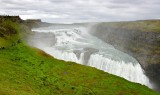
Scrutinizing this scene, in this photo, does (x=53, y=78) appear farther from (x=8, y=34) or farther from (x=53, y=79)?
(x=8, y=34)

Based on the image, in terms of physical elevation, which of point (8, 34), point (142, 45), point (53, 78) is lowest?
point (53, 78)

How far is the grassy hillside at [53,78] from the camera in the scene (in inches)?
1583

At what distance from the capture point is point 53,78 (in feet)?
152

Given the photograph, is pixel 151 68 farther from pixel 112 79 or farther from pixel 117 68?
pixel 112 79

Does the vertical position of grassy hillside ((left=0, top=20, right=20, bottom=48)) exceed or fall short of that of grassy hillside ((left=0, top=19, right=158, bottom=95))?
it exceeds it

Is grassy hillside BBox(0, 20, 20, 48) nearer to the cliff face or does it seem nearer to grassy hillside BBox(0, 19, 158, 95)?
grassy hillside BBox(0, 19, 158, 95)

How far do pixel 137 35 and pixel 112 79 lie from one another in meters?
65.2

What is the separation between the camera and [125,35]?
120625mm

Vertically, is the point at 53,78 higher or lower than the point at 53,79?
higher

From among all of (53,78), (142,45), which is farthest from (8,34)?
(142,45)

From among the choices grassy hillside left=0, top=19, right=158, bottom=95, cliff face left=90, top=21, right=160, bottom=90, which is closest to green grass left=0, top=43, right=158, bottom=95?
grassy hillside left=0, top=19, right=158, bottom=95

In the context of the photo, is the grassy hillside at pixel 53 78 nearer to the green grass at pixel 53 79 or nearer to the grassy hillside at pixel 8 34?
the green grass at pixel 53 79

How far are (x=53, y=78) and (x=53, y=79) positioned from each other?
57cm

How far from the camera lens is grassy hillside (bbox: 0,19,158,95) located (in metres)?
40.2
